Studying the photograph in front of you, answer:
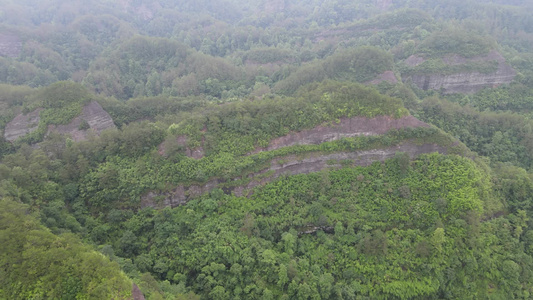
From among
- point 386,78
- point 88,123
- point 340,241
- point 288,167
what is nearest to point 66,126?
point 88,123

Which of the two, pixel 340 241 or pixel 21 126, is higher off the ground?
pixel 21 126

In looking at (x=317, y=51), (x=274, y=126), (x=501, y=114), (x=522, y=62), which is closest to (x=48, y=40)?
(x=317, y=51)

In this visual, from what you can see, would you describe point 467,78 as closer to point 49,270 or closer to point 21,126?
point 49,270

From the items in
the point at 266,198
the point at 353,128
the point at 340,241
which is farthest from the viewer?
the point at 353,128

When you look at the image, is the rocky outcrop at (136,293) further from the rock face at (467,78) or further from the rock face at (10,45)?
the rock face at (10,45)

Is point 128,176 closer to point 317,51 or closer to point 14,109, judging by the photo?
point 14,109

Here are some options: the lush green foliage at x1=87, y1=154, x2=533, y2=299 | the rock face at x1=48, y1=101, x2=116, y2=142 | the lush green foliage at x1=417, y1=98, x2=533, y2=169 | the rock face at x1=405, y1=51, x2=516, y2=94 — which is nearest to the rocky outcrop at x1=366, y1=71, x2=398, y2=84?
the lush green foliage at x1=417, y1=98, x2=533, y2=169
